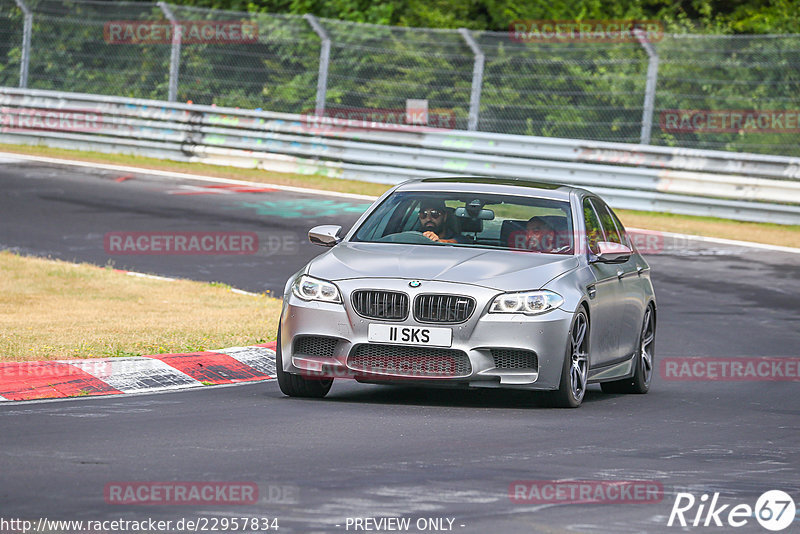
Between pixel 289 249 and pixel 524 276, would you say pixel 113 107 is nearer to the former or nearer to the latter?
pixel 289 249

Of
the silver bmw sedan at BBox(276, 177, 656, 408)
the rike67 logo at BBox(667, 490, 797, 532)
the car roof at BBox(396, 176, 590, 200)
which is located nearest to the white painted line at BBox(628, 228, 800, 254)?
the car roof at BBox(396, 176, 590, 200)

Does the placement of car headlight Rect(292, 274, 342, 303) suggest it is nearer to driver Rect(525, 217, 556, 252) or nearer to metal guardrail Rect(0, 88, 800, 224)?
driver Rect(525, 217, 556, 252)

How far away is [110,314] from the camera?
42.5 feet

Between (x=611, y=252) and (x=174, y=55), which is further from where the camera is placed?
(x=174, y=55)

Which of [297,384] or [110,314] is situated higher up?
[297,384]

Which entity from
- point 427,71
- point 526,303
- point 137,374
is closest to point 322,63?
point 427,71

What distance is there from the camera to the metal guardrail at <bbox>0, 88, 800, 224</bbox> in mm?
23047

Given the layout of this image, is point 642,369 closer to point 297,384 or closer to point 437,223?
point 437,223

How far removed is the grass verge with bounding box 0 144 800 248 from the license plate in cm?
1295

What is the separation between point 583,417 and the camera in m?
9.17

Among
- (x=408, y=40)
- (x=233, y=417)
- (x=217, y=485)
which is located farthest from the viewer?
(x=408, y=40)

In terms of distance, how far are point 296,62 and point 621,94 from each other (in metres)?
6.21

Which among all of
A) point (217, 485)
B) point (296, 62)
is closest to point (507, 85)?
point (296, 62)

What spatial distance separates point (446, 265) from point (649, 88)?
1513cm
